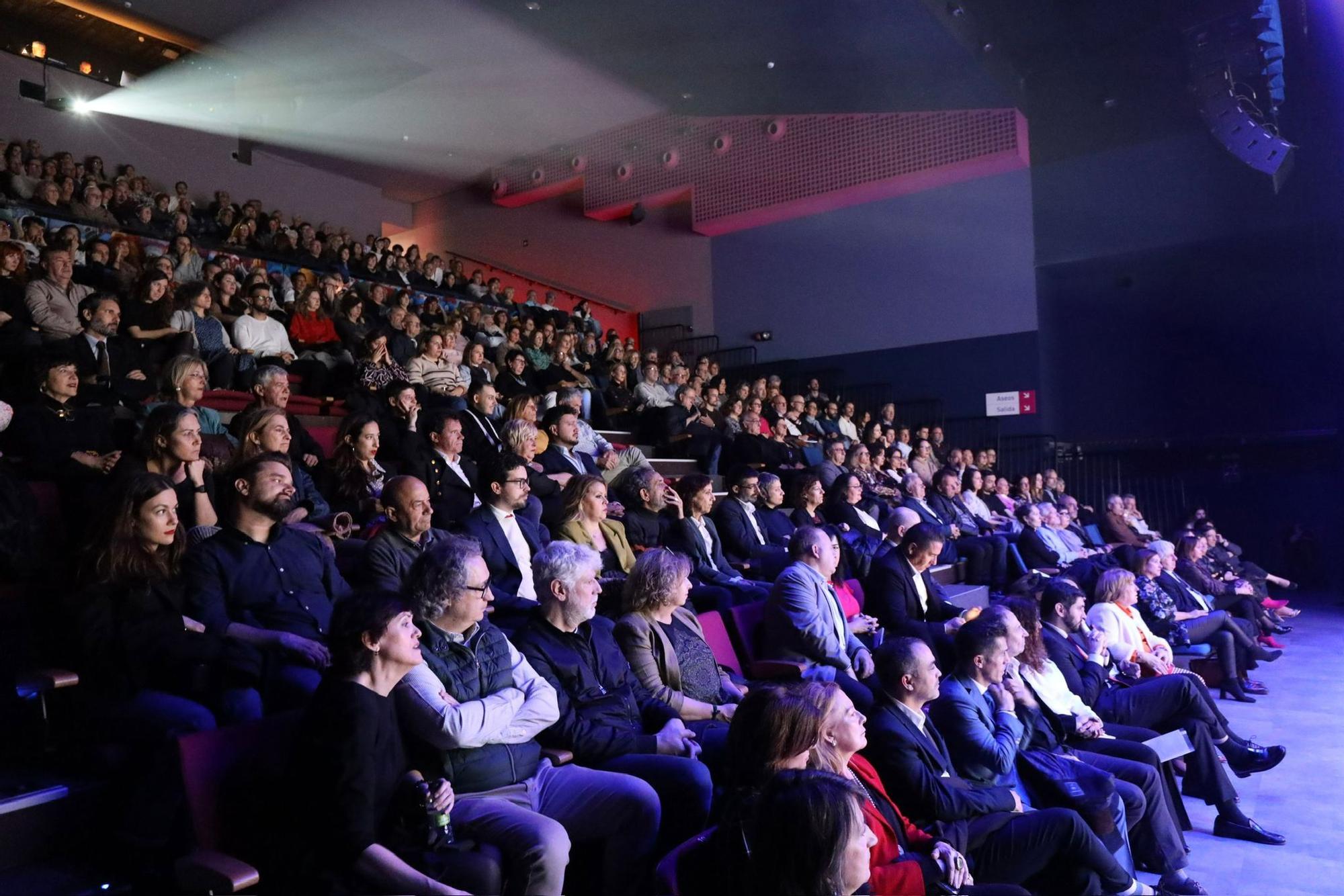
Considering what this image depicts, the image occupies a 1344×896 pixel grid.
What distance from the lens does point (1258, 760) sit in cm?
321

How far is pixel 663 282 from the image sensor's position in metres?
11.4

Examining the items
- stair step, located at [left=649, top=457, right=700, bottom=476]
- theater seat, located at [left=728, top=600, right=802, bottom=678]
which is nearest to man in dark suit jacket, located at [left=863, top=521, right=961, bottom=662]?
theater seat, located at [left=728, top=600, right=802, bottom=678]

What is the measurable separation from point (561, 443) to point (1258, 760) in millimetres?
3427

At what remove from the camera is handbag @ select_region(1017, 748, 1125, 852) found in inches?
91.5

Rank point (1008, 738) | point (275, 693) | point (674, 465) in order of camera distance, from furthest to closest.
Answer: point (674, 465) < point (1008, 738) < point (275, 693)

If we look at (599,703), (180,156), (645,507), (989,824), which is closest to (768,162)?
(180,156)

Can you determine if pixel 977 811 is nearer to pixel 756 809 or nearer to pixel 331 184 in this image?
pixel 756 809

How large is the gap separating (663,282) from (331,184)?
4584mm

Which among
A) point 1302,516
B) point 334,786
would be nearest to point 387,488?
point 334,786

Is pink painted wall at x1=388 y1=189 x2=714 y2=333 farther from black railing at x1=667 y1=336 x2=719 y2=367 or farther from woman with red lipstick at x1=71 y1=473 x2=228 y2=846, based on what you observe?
woman with red lipstick at x1=71 y1=473 x2=228 y2=846

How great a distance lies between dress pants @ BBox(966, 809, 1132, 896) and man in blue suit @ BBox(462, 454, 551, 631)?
1.56m

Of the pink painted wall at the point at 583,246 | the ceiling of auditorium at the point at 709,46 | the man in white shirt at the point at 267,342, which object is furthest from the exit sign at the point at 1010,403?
the man in white shirt at the point at 267,342

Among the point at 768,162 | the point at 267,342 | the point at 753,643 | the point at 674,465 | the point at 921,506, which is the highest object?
the point at 768,162

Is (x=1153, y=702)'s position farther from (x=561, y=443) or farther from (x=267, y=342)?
(x=267, y=342)
